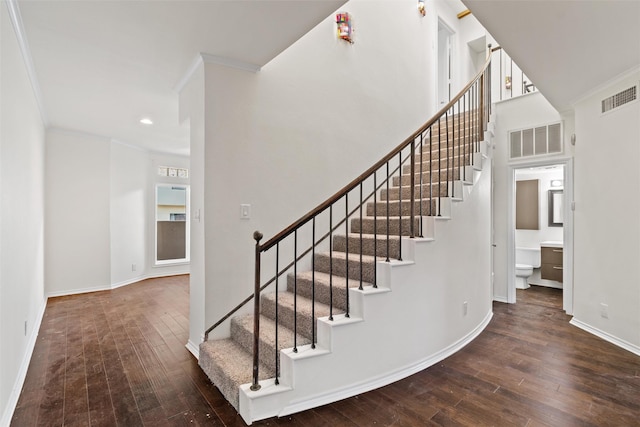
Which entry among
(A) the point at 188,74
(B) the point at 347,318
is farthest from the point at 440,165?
(A) the point at 188,74

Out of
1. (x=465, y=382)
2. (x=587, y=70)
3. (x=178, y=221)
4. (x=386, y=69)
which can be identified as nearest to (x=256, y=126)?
(x=386, y=69)

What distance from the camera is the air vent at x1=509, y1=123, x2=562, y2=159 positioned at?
4.09m

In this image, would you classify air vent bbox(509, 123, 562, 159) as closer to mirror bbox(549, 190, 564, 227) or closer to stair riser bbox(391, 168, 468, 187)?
stair riser bbox(391, 168, 468, 187)

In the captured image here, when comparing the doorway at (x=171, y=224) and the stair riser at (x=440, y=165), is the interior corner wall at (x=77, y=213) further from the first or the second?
the stair riser at (x=440, y=165)

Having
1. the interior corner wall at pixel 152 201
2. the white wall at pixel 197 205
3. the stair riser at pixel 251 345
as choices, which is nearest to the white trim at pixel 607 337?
the stair riser at pixel 251 345

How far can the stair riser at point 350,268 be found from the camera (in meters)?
2.55

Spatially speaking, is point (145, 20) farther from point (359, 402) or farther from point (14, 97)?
point (359, 402)

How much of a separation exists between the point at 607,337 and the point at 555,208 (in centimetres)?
310

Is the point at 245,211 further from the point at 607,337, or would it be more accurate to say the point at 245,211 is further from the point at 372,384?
the point at 607,337

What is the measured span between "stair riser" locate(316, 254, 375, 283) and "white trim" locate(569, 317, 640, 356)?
2.61 m

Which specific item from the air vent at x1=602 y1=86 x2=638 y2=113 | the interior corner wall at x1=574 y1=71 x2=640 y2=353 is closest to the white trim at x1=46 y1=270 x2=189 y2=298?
the interior corner wall at x1=574 y1=71 x2=640 y2=353

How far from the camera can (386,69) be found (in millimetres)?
4207

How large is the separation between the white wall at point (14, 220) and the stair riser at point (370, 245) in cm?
255

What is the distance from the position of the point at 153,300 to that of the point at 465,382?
13.9 feet
